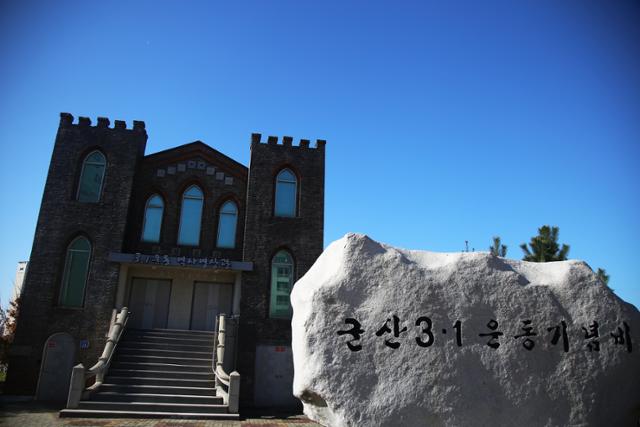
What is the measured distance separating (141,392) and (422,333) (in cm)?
979

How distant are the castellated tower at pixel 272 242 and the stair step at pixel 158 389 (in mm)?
2973

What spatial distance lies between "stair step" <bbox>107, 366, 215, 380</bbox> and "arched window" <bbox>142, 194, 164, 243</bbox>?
5607mm

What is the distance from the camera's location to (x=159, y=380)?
45.6 feet

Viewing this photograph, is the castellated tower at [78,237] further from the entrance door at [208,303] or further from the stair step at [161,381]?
the entrance door at [208,303]

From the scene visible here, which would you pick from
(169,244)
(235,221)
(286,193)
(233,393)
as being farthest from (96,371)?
(286,193)

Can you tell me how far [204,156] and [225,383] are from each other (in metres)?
9.66

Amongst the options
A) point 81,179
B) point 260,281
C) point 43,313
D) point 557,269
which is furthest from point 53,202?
point 557,269

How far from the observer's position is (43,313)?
53.3 feet

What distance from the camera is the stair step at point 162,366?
14336 millimetres

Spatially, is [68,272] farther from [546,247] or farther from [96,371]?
[546,247]

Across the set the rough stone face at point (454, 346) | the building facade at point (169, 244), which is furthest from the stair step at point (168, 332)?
the rough stone face at point (454, 346)

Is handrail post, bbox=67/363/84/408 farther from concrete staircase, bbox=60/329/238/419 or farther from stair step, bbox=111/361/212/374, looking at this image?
stair step, bbox=111/361/212/374

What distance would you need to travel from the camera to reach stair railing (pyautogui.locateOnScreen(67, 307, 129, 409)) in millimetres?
12241

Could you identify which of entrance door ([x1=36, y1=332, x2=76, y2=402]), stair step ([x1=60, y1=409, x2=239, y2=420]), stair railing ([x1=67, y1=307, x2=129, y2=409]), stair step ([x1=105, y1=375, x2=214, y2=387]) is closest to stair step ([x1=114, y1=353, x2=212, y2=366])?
stair railing ([x1=67, y1=307, x2=129, y2=409])
